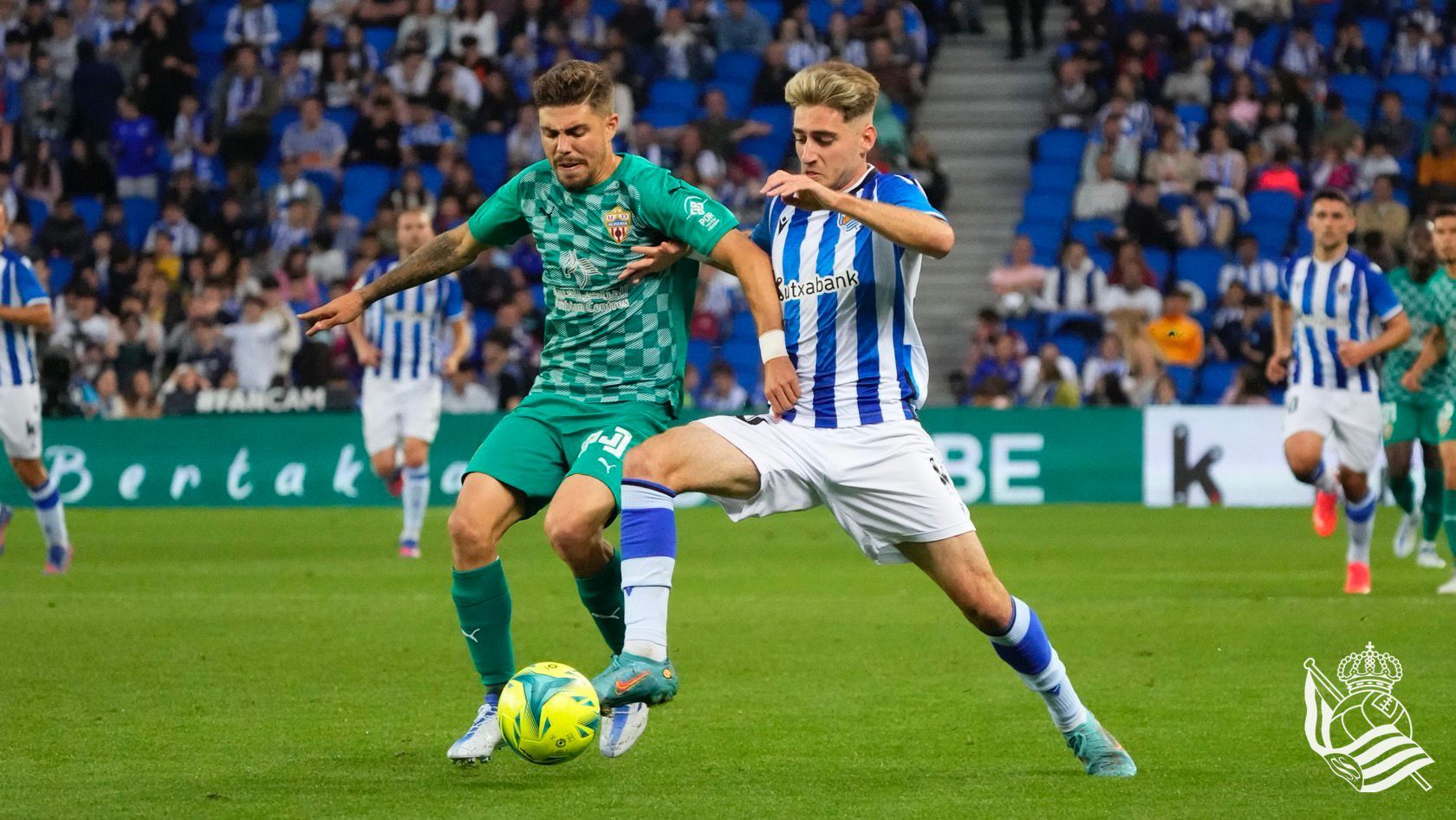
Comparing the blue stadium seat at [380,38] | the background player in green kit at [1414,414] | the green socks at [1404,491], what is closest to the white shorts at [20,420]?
the background player in green kit at [1414,414]

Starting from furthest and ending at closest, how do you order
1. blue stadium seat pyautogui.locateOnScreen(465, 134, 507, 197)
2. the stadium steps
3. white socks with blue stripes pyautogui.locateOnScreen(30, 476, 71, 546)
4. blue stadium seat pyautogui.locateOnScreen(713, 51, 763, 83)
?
blue stadium seat pyautogui.locateOnScreen(713, 51, 763, 83), blue stadium seat pyautogui.locateOnScreen(465, 134, 507, 197), the stadium steps, white socks with blue stripes pyautogui.locateOnScreen(30, 476, 71, 546)

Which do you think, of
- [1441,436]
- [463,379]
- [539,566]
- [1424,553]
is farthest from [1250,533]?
[463,379]

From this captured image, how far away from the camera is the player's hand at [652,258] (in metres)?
6.10

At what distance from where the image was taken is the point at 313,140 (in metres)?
23.0

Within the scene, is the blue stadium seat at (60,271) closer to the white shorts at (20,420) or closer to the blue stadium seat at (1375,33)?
the white shorts at (20,420)

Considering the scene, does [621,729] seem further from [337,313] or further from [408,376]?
[408,376]

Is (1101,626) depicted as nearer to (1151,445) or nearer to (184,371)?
(1151,445)

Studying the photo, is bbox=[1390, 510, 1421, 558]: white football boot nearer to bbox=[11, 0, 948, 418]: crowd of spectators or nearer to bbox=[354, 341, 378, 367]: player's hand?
bbox=[354, 341, 378, 367]: player's hand

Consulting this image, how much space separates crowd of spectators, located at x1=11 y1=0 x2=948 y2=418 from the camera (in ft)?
66.4

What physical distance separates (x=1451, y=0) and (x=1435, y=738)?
63.5ft

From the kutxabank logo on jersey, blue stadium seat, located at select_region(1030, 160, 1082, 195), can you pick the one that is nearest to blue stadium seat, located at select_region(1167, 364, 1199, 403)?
blue stadium seat, located at select_region(1030, 160, 1082, 195)

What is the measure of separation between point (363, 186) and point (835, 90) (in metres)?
17.8

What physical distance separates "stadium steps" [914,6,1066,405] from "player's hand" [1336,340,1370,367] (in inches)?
417

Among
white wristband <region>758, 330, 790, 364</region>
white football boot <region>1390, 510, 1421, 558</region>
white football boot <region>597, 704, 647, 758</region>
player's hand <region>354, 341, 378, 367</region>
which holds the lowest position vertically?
white football boot <region>1390, 510, 1421, 558</region>
